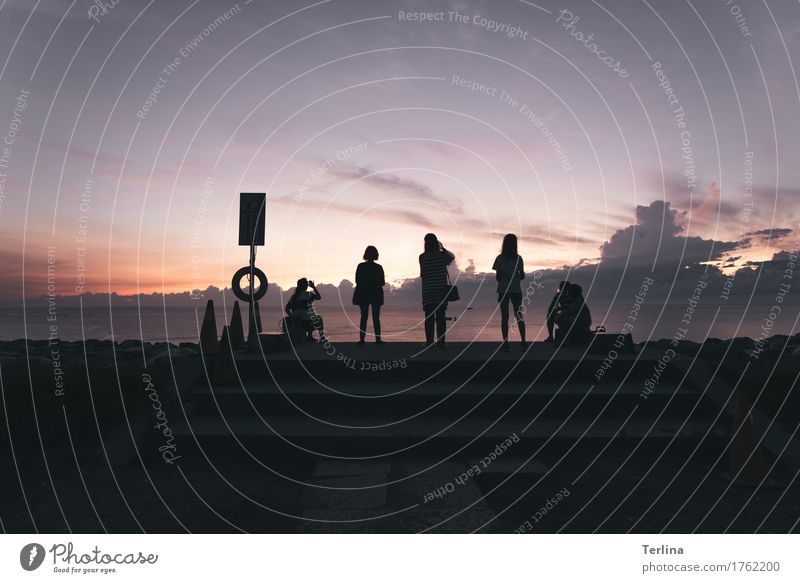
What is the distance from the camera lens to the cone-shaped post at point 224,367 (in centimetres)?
724

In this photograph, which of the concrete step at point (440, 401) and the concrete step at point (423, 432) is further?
the concrete step at point (440, 401)

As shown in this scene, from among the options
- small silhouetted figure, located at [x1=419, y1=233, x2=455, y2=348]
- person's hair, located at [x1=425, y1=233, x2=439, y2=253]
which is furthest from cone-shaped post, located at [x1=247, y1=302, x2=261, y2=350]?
person's hair, located at [x1=425, y1=233, x2=439, y2=253]

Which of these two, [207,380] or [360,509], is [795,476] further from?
[207,380]

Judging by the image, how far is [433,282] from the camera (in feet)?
32.4

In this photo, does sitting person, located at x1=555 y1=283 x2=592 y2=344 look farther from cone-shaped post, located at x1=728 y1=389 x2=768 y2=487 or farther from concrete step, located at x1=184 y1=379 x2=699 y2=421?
cone-shaped post, located at x1=728 y1=389 x2=768 y2=487

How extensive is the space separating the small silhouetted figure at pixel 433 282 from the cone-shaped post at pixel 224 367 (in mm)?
3798

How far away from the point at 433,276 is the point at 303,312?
2.90m

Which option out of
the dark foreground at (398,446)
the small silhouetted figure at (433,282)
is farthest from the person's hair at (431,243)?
the dark foreground at (398,446)

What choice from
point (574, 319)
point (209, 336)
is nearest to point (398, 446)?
point (209, 336)

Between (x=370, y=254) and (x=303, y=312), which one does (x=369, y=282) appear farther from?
(x=303, y=312)

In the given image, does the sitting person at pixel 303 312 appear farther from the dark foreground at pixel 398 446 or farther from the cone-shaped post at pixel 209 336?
the dark foreground at pixel 398 446

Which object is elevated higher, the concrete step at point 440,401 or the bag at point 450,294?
the bag at point 450,294

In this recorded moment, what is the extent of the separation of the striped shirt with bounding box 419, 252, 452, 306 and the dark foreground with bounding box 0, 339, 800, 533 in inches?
70.4

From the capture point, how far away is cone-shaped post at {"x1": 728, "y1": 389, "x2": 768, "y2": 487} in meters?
5.40
